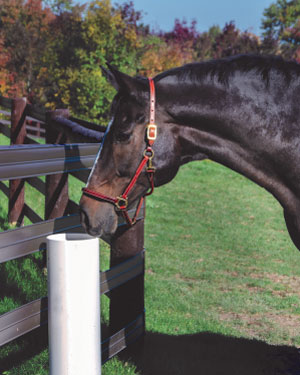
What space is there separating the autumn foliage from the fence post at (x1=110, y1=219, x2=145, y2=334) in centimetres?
1787

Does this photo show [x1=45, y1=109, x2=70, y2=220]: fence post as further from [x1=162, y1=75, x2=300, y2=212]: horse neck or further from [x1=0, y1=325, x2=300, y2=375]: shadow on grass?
[x1=162, y1=75, x2=300, y2=212]: horse neck

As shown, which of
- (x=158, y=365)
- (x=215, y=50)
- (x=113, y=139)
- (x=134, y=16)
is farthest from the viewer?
(x=215, y=50)

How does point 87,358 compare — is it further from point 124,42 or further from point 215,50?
point 215,50

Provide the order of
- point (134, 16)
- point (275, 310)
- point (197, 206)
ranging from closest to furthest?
point (275, 310), point (197, 206), point (134, 16)

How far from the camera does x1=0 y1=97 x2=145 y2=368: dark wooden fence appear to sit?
274cm

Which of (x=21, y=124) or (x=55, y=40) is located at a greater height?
(x=55, y=40)

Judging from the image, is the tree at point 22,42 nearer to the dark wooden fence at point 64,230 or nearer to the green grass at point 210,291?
the green grass at point 210,291

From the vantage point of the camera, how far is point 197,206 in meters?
11.0

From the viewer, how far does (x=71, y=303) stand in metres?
2.63

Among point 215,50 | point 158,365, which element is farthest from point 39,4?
point 158,365

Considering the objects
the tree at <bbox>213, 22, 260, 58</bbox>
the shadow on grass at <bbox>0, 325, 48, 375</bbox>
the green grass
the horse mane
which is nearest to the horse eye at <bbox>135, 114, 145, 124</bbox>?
the horse mane

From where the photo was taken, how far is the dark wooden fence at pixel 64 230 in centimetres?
274

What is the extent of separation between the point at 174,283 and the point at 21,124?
308 cm

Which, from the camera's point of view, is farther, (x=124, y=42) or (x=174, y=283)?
(x=124, y=42)
